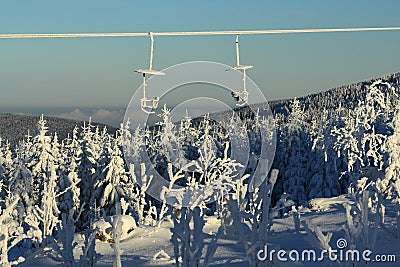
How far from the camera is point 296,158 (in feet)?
143

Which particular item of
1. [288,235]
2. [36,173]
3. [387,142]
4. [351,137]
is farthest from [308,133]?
[288,235]

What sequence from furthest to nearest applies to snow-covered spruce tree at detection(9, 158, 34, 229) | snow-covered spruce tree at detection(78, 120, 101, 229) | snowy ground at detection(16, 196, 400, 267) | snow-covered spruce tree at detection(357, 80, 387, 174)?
snow-covered spruce tree at detection(78, 120, 101, 229) → snow-covered spruce tree at detection(9, 158, 34, 229) → snow-covered spruce tree at detection(357, 80, 387, 174) → snowy ground at detection(16, 196, 400, 267)

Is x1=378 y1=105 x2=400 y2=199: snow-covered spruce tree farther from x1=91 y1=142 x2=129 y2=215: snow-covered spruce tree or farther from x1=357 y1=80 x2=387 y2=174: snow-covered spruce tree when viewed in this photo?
x1=91 y1=142 x2=129 y2=215: snow-covered spruce tree

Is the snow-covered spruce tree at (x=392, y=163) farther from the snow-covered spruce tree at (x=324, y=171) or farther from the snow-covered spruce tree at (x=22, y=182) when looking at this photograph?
the snow-covered spruce tree at (x=22, y=182)

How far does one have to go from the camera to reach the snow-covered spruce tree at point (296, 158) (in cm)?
4178

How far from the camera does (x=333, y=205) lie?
Result: 17.9 metres

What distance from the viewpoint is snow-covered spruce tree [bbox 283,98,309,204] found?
41.8 meters

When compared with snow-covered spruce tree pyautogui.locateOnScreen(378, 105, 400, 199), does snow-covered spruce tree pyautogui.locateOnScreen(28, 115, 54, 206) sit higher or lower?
higher

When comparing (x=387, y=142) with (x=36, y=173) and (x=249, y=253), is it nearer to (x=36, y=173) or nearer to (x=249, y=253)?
(x=249, y=253)

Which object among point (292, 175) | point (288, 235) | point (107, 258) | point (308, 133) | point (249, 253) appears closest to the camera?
point (249, 253)

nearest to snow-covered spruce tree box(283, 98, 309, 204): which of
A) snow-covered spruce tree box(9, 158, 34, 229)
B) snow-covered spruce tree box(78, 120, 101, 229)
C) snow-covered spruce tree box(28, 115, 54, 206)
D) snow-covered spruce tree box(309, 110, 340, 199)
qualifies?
snow-covered spruce tree box(309, 110, 340, 199)

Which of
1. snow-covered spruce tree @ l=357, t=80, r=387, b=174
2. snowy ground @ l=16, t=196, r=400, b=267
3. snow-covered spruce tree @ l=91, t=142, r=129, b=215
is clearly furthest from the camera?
snow-covered spruce tree @ l=91, t=142, r=129, b=215

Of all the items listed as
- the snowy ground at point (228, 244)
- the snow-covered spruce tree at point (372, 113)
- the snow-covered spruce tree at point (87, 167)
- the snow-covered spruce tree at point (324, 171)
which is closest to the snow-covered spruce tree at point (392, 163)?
the snow-covered spruce tree at point (372, 113)

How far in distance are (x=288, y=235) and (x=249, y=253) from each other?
6317 mm
